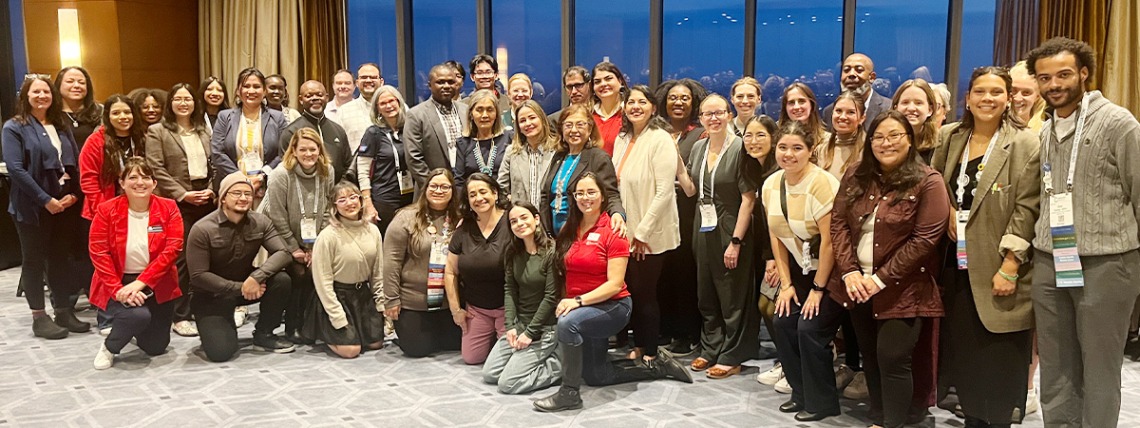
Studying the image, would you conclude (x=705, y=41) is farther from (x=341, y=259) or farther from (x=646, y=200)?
(x=341, y=259)

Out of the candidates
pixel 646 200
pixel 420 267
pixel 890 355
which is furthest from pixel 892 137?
pixel 420 267

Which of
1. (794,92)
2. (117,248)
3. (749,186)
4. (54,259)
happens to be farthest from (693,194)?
(54,259)

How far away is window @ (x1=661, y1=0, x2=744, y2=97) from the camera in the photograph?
6.99 meters

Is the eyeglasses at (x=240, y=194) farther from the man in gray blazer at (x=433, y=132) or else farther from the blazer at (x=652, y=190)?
the blazer at (x=652, y=190)

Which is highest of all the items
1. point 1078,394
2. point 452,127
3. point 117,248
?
point 452,127

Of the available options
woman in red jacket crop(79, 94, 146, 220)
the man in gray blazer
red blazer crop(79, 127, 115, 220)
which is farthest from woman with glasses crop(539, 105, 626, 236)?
red blazer crop(79, 127, 115, 220)

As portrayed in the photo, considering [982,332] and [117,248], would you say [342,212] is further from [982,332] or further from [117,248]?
[982,332]

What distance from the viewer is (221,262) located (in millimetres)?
4359

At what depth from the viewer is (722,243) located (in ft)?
13.3

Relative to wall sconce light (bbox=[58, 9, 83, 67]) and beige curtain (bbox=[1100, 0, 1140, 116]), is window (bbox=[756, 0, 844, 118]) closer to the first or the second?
beige curtain (bbox=[1100, 0, 1140, 116])

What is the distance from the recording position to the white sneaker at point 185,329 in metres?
4.77

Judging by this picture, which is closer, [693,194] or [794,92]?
[794,92]

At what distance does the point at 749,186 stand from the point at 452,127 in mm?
1731

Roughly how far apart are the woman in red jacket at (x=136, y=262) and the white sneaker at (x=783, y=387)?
122 inches
